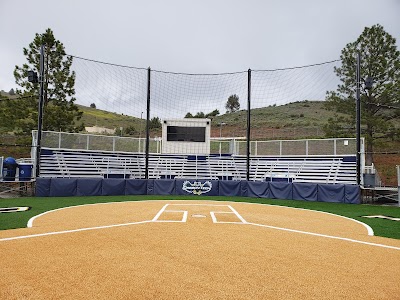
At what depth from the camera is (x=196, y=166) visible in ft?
90.1

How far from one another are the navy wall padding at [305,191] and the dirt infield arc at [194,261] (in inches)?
405

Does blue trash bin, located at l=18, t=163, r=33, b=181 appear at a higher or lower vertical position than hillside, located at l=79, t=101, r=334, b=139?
lower

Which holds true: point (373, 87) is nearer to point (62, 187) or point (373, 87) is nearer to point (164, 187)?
point (164, 187)

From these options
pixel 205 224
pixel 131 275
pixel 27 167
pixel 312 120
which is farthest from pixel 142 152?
pixel 312 120

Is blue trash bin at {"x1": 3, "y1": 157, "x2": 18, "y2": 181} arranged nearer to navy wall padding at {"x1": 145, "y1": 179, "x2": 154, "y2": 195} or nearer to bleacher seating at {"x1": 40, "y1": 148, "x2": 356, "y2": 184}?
bleacher seating at {"x1": 40, "y1": 148, "x2": 356, "y2": 184}

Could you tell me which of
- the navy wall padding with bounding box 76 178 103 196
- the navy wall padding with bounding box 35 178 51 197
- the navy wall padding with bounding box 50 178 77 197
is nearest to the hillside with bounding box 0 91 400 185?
the navy wall padding with bounding box 35 178 51 197

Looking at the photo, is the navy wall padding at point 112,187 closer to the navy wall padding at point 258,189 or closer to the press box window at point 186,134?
the navy wall padding at point 258,189

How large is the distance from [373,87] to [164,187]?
2752 centimetres

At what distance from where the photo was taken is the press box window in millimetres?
30453

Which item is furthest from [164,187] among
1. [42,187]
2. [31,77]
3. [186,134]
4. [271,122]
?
[271,122]

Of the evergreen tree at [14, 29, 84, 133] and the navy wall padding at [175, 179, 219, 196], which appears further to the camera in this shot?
the evergreen tree at [14, 29, 84, 133]

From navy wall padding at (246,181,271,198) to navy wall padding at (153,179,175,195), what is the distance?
226 inches

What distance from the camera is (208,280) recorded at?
4.92 m

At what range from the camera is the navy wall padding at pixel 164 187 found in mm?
22656
